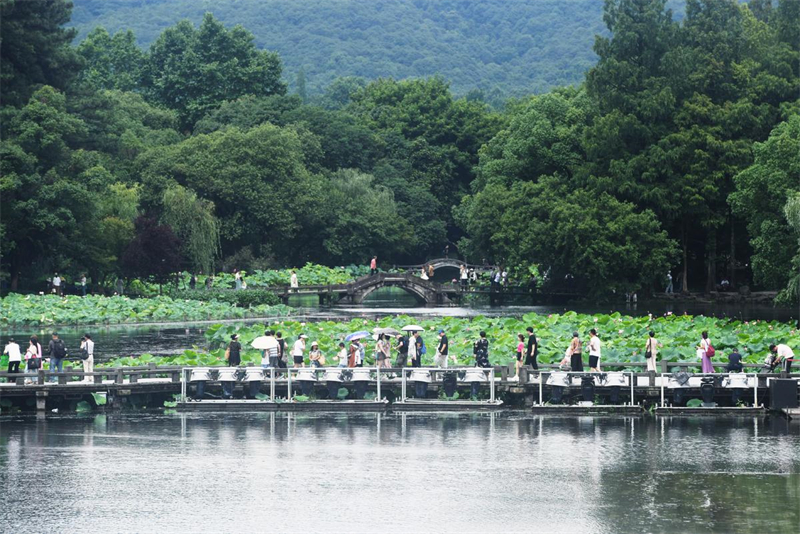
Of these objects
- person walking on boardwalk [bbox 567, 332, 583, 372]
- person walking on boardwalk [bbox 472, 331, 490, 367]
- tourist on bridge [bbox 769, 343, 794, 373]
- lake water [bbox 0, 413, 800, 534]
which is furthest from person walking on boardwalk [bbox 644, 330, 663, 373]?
person walking on boardwalk [bbox 472, 331, 490, 367]

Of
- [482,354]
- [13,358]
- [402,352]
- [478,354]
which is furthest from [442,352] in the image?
[13,358]

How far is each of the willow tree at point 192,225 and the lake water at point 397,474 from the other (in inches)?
2307

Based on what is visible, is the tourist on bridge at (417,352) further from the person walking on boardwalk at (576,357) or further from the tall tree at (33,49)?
the tall tree at (33,49)

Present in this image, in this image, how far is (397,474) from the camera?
30.6 meters

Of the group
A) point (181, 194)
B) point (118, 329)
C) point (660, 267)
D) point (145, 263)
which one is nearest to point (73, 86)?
point (181, 194)

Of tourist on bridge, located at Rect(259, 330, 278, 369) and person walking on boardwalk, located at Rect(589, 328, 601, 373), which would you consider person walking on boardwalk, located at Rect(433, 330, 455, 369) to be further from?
tourist on bridge, located at Rect(259, 330, 278, 369)

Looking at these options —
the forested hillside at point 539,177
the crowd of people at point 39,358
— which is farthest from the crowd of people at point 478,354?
the forested hillside at point 539,177

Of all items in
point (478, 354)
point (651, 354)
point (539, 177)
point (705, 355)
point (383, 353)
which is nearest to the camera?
point (705, 355)

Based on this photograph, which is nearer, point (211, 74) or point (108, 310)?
point (108, 310)

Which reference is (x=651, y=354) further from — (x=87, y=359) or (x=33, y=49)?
(x=33, y=49)

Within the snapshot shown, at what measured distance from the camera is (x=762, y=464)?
31.6 meters

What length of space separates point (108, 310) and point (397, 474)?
4865 cm

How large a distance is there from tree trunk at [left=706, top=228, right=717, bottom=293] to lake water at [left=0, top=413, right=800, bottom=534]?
168 feet

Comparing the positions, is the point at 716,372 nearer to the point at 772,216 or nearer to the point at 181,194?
the point at 772,216
